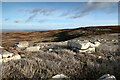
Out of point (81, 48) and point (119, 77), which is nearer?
point (119, 77)

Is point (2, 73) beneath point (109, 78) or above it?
beneath

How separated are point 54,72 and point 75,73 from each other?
0.57 metres

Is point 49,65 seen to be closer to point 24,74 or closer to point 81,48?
point 24,74

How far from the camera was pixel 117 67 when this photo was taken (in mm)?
3117

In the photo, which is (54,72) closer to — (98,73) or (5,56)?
(98,73)

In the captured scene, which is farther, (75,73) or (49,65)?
(49,65)

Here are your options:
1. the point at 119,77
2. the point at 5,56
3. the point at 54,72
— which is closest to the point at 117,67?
the point at 119,77

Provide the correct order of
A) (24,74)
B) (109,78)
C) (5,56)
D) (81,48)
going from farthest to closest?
(81,48) → (5,56) → (24,74) → (109,78)

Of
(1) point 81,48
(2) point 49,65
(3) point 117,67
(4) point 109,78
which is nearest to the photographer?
(4) point 109,78

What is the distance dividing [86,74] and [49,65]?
120 cm

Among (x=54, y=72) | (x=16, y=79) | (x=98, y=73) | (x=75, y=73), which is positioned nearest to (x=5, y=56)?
(x=16, y=79)

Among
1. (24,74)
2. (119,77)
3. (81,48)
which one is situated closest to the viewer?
(119,77)

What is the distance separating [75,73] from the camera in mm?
2861

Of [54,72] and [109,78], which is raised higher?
[109,78]
